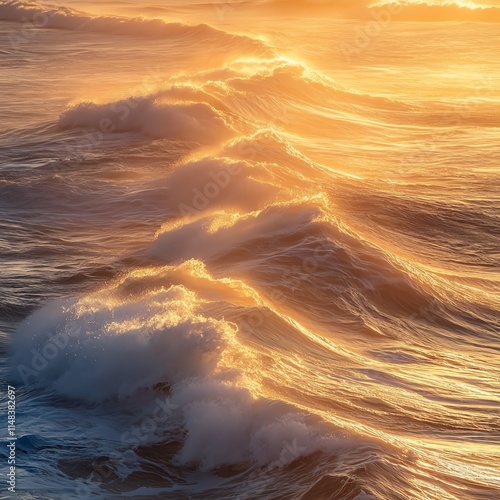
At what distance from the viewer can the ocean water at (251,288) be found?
28.2 feet

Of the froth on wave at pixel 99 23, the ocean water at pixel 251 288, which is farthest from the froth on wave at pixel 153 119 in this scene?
the froth on wave at pixel 99 23

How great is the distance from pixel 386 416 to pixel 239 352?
176 cm

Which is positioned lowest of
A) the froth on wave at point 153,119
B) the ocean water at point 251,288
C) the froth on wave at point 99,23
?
the ocean water at point 251,288

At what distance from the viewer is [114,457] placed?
8.88 meters

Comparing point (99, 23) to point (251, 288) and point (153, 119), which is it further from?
point (251, 288)

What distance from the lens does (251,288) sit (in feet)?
42.0

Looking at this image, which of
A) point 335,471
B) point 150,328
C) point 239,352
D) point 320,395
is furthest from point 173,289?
point 335,471

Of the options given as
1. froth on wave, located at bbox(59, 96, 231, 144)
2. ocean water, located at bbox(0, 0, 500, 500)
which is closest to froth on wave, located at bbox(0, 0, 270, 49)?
ocean water, located at bbox(0, 0, 500, 500)

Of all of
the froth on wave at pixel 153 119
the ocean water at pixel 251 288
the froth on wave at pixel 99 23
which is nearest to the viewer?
the ocean water at pixel 251 288

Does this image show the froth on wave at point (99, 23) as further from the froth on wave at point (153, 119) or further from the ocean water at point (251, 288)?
the froth on wave at point (153, 119)

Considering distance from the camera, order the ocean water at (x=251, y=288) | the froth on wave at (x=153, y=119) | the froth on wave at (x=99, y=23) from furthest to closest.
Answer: the froth on wave at (x=99, y=23)
the froth on wave at (x=153, y=119)
the ocean water at (x=251, y=288)

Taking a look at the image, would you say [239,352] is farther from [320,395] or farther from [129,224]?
[129,224]

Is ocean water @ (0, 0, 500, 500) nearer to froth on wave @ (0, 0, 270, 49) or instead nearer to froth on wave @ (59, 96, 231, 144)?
froth on wave @ (59, 96, 231, 144)

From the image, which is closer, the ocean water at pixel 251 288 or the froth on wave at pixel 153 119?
the ocean water at pixel 251 288
